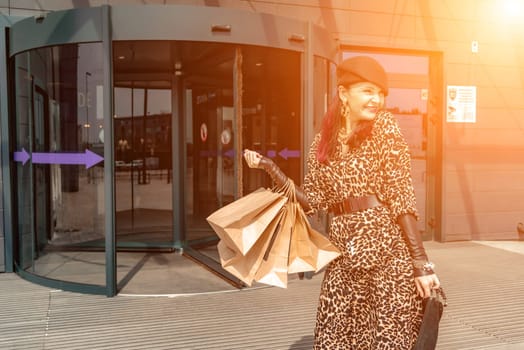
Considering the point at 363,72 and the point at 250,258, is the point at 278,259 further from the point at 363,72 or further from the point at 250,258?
the point at 363,72

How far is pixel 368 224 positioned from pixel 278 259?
16.0 inches

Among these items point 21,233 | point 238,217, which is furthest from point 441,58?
point 238,217

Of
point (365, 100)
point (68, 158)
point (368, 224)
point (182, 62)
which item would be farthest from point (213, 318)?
point (182, 62)

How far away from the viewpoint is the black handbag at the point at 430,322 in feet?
6.91

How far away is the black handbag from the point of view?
2105 millimetres

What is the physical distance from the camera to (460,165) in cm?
784

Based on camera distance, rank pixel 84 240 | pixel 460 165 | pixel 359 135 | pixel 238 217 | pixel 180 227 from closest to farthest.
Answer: pixel 238 217 → pixel 359 135 → pixel 84 240 → pixel 180 227 → pixel 460 165

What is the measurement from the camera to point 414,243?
84.9 inches

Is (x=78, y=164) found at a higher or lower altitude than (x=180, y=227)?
higher

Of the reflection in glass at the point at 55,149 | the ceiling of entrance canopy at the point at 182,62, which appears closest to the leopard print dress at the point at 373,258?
the ceiling of entrance canopy at the point at 182,62

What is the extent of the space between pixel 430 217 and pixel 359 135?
20.1ft

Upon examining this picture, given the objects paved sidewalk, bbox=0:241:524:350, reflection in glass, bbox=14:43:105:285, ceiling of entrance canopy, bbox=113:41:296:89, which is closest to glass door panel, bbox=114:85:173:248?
ceiling of entrance canopy, bbox=113:41:296:89

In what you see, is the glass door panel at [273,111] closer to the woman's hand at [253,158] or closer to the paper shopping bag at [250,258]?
the woman's hand at [253,158]

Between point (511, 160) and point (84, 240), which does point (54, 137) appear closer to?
point (84, 240)
